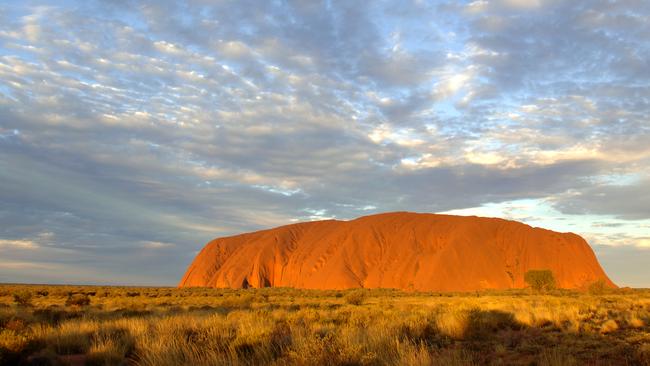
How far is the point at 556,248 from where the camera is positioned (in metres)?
78.8

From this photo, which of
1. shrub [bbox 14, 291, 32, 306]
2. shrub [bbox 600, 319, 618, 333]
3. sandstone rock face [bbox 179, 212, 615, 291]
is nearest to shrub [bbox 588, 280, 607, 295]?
sandstone rock face [bbox 179, 212, 615, 291]

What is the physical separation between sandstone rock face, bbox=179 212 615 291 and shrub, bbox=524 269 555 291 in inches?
278

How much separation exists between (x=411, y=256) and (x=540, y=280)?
2206cm

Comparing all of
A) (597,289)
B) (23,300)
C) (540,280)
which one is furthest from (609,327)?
(540,280)

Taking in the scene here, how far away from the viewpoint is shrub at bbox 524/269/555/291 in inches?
2406

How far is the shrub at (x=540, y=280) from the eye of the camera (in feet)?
201

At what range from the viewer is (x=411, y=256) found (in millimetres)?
79375

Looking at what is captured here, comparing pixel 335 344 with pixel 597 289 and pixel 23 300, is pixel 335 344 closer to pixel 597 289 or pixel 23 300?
pixel 23 300

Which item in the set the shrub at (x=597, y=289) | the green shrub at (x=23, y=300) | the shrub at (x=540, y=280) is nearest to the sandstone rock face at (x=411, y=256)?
the shrub at (x=540, y=280)

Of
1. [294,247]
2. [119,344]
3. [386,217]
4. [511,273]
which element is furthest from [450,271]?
[119,344]

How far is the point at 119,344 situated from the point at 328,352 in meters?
5.56

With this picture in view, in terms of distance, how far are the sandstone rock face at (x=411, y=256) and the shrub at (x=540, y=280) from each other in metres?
7.06

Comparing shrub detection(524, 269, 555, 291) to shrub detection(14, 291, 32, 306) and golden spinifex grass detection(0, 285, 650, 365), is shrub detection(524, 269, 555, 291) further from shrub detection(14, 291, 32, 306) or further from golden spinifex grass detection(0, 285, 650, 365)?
shrub detection(14, 291, 32, 306)

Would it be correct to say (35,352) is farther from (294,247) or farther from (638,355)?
(294,247)
